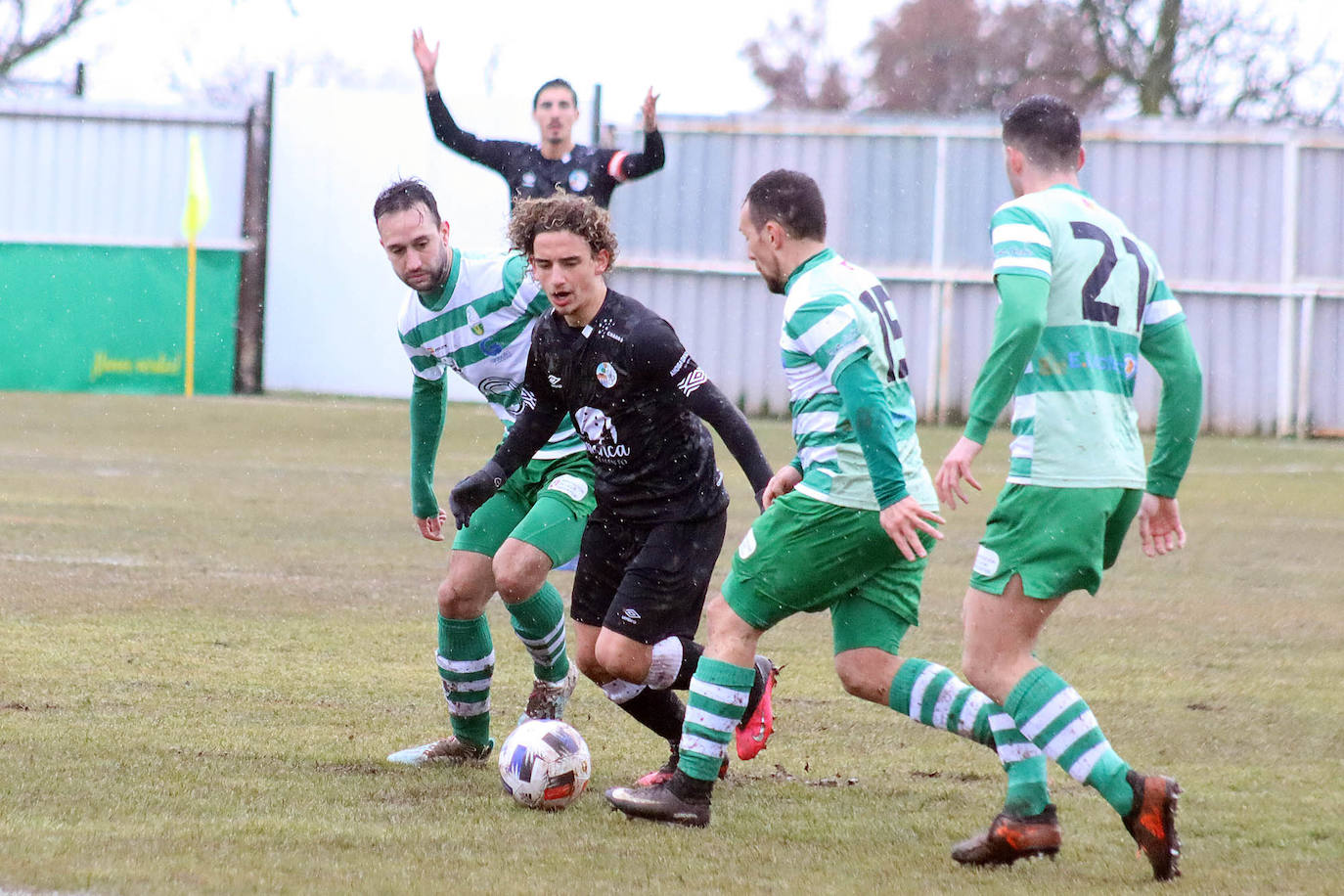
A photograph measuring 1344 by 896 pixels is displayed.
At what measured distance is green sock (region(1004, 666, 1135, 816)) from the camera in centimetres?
398

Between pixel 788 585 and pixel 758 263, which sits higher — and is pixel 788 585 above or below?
below

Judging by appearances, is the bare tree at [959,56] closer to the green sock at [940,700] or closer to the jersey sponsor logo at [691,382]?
the jersey sponsor logo at [691,382]

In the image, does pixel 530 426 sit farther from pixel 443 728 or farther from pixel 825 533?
pixel 443 728

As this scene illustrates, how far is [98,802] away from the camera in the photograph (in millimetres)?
4391

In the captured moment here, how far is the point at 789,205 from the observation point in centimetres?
445

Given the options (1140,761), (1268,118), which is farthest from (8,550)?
(1268,118)

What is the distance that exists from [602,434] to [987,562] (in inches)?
52.1

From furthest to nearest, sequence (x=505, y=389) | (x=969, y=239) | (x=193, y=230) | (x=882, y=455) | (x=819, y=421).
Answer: (x=193, y=230), (x=969, y=239), (x=505, y=389), (x=819, y=421), (x=882, y=455)

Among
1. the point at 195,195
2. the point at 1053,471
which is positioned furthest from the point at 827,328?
the point at 195,195

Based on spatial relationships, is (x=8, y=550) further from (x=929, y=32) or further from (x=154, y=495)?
(x=929, y=32)

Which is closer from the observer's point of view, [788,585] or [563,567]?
[788,585]

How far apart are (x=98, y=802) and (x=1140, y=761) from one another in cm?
311

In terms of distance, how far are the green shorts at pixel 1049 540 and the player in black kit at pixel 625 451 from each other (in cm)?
86

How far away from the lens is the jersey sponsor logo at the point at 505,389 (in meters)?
5.57
